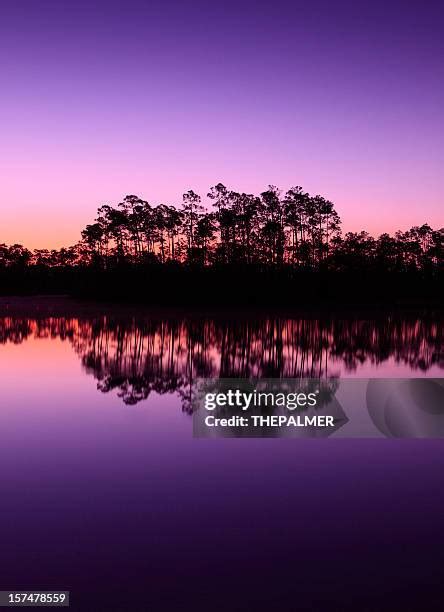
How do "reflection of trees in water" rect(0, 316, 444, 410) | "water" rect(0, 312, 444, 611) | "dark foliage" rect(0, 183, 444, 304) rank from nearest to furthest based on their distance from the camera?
"water" rect(0, 312, 444, 611)
"reflection of trees in water" rect(0, 316, 444, 410)
"dark foliage" rect(0, 183, 444, 304)

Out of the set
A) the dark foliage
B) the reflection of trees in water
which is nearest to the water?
the reflection of trees in water

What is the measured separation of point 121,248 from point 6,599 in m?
103

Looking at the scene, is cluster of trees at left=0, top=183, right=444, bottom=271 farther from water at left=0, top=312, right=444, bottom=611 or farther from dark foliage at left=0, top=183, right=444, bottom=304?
water at left=0, top=312, right=444, bottom=611

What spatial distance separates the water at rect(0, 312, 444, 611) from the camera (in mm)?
4555

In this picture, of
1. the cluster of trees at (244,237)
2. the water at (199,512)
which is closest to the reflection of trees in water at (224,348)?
the water at (199,512)

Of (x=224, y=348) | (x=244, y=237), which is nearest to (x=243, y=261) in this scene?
(x=244, y=237)

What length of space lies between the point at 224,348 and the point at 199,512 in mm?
16615

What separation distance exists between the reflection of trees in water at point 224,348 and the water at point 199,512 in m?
2.93

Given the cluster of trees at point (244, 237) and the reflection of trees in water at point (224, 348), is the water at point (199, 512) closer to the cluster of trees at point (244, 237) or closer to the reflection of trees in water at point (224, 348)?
the reflection of trees in water at point (224, 348)

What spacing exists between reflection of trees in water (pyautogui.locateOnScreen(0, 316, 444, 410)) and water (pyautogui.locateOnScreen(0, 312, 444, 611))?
2.93 meters

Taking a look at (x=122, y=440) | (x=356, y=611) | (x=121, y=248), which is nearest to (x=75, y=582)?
(x=356, y=611)

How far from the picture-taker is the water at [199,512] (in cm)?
455

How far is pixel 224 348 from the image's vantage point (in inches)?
896

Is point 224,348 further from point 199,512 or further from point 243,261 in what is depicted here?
point 243,261
